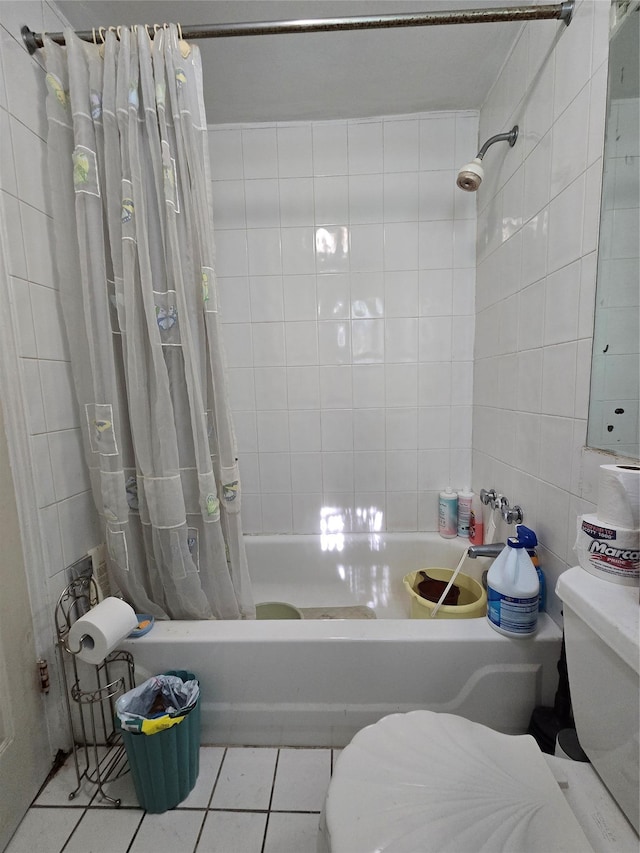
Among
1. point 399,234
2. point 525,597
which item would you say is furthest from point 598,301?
point 399,234

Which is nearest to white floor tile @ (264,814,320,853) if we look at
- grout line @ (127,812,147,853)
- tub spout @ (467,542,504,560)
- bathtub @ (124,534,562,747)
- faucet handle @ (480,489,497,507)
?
bathtub @ (124,534,562,747)

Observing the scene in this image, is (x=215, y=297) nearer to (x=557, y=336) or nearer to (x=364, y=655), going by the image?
(x=557, y=336)

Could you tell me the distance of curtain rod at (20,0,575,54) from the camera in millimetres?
885

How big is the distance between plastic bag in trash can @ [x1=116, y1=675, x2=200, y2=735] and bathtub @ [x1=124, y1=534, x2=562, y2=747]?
5 centimetres

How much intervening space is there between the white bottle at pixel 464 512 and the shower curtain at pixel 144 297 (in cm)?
102

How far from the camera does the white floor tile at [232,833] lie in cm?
83

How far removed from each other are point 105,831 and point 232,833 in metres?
0.31

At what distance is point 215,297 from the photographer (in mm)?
1009

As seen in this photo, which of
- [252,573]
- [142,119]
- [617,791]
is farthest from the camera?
[252,573]

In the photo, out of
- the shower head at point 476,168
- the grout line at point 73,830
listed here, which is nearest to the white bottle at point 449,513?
the shower head at point 476,168

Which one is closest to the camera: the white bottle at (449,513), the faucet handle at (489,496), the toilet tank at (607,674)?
the toilet tank at (607,674)

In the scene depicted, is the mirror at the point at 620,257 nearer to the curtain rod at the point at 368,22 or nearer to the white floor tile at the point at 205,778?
the curtain rod at the point at 368,22

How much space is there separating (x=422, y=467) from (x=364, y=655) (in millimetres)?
884

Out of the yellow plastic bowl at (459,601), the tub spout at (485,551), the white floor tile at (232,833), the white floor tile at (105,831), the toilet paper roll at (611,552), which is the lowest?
the white floor tile at (232,833)
